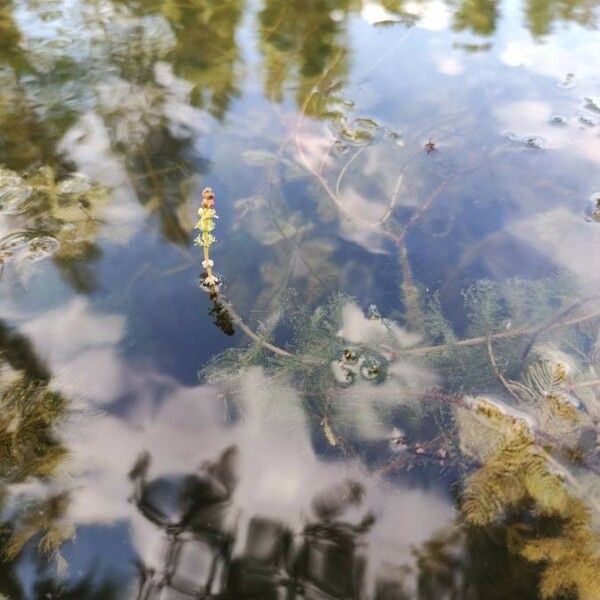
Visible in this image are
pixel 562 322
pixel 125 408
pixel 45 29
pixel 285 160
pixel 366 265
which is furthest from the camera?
pixel 45 29

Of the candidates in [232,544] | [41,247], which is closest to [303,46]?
[41,247]

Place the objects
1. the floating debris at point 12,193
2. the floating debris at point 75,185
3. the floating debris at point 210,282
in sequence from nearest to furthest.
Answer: the floating debris at point 210,282, the floating debris at point 12,193, the floating debris at point 75,185

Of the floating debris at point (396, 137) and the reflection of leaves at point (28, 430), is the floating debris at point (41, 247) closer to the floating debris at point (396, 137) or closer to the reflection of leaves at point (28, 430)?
the reflection of leaves at point (28, 430)

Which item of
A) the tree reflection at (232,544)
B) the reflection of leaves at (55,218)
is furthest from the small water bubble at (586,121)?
the reflection of leaves at (55,218)

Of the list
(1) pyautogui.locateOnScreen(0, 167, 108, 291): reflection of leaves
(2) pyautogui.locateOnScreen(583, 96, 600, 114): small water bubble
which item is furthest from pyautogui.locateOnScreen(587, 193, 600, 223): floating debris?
(1) pyautogui.locateOnScreen(0, 167, 108, 291): reflection of leaves

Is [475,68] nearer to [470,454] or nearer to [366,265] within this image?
[366,265]

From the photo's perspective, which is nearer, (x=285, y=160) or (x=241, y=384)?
(x=241, y=384)

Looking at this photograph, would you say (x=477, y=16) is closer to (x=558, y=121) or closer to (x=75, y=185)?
(x=558, y=121)

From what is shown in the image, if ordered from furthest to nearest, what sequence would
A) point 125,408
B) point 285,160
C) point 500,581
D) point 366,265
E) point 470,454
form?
point 285,160 < point 366,265 < point 125,408 < point 470,454 < point 500,581

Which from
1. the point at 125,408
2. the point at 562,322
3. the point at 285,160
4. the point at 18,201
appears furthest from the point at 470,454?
the point at 18,201
